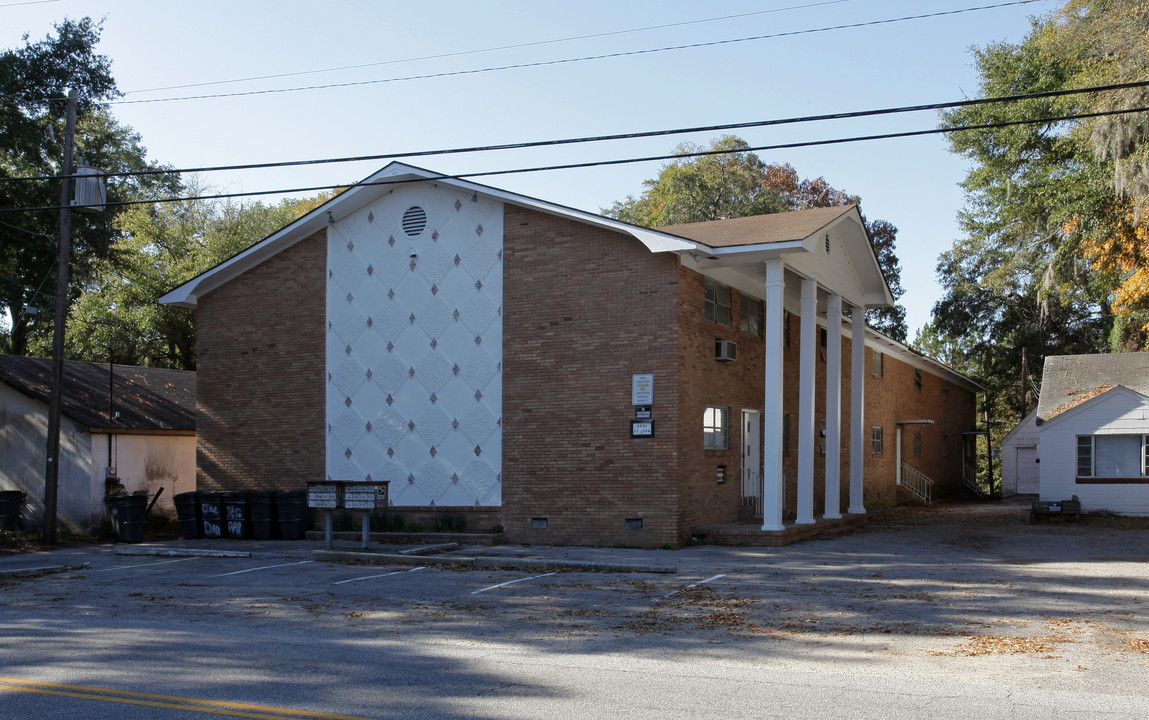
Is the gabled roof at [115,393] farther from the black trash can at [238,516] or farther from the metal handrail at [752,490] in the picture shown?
the metal handrail at [752,490]

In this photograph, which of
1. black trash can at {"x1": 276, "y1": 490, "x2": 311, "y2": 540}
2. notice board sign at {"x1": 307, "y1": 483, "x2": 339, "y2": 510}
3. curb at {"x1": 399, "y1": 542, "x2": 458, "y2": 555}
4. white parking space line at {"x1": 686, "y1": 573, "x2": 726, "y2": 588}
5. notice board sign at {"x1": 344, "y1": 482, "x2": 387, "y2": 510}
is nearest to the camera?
white parking space line at {"x1": 686, "y1": 573, "x2": 726, "y2": 588}

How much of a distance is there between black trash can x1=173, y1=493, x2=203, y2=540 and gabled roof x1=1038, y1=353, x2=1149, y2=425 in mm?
22545

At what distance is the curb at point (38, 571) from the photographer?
15773 millimetres

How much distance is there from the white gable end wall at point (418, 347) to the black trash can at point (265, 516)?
5.10 feet

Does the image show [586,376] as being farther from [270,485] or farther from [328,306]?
[270,485]

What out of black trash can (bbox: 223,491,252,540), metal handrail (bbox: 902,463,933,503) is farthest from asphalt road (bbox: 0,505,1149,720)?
metal handrail (bbox: 902,463,933,503)

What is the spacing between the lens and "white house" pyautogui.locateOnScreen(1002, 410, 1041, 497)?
43219 mm

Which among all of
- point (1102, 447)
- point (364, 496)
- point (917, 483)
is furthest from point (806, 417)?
point (917, 483)

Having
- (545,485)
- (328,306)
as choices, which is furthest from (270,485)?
(545,485)

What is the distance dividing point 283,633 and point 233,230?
39.7 meters

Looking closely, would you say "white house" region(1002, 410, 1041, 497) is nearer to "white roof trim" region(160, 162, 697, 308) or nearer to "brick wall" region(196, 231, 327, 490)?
"white roof trim" region(160, 162, 697, 308)

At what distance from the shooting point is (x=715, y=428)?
20.8 m

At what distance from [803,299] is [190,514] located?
46.4ft

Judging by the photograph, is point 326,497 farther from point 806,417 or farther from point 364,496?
point 806,417
